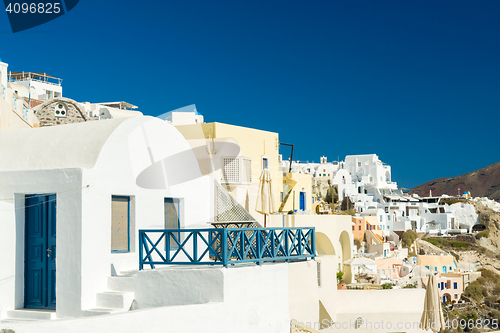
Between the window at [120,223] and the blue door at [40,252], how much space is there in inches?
42.6

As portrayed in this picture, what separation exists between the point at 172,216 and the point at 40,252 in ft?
10.2

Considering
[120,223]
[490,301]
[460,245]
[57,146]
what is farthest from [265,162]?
[460,245]

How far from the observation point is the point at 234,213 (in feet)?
49.2

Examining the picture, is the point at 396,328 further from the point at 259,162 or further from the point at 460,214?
the point at 460,214

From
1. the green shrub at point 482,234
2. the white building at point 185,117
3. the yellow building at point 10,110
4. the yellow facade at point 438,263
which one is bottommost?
the yellow facade at point 438,263

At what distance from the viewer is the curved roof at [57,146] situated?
30.2 feet

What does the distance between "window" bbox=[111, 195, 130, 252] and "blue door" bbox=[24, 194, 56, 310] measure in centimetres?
108

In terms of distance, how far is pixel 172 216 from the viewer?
11.4 meters

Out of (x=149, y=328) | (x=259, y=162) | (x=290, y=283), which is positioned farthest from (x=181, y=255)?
(x=259, y=162)

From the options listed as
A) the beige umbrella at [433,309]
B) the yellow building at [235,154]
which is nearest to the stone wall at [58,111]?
the yellow building at [235,154]

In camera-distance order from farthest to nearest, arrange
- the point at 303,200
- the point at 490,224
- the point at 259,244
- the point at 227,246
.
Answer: the point at 490,224
the point at 303,200
the point at 259,244
the point at 227,246

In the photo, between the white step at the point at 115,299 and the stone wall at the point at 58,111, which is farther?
the stone wall at the point at 58,111

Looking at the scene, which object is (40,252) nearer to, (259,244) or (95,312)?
(95,312)

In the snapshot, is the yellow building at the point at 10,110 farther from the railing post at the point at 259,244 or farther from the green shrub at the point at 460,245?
the green shrub at the point at 460,245
